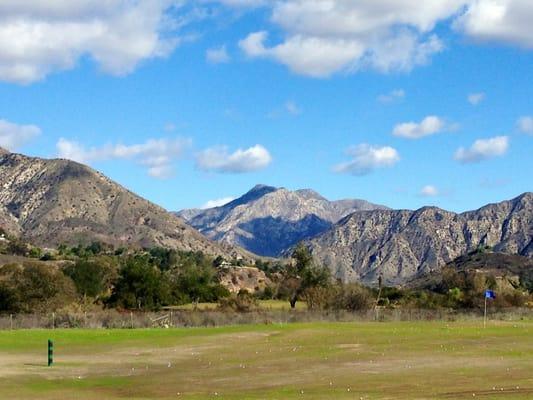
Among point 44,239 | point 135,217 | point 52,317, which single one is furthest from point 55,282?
point 135,217

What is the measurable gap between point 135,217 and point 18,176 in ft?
91.2

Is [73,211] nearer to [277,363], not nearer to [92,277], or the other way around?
[92,277]

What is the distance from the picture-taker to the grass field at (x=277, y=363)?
26.5m

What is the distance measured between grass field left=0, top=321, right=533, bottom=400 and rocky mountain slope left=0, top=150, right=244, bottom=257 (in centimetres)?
12365

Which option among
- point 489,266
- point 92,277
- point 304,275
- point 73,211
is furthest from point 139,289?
point 73,211

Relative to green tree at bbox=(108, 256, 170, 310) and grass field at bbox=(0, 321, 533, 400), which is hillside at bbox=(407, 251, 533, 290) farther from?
grass field at bbox=(0, 321, 533, 400)

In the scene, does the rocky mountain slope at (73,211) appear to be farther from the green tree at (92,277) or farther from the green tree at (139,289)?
Answer: the green tree at (139,289)

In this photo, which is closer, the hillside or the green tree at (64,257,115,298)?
the green tree at (64,257,115,298)

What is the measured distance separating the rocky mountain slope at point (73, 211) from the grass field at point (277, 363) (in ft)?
406

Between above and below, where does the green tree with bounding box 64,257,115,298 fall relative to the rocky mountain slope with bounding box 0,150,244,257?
below

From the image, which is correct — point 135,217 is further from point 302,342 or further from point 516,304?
point 302,342

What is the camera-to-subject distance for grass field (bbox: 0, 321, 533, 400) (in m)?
26.5

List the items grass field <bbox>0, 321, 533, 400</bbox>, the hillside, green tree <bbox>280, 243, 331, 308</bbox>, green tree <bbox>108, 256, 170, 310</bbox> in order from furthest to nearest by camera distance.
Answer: the hillside
green tree <bbox>280, 243, 331, 308</bbox>
green tree <bbox>108, 256, 170, 310</bbox>
grass field <bbox>0, 321, 533, 400</bbox>

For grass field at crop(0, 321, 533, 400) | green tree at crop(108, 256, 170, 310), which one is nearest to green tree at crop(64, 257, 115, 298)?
green tree at crop(108, 256, 170, 310)
